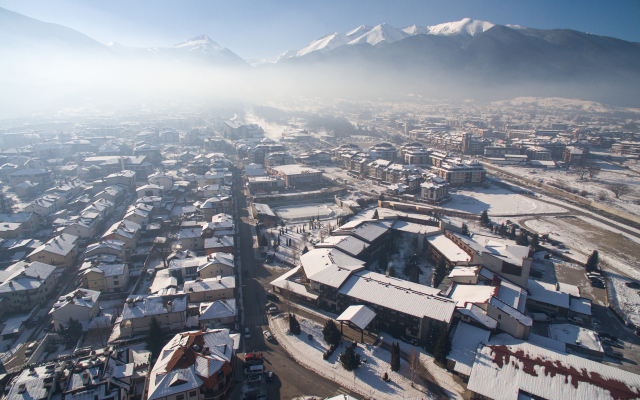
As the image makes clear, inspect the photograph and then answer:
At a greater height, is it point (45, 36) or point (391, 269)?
point (45, 36)

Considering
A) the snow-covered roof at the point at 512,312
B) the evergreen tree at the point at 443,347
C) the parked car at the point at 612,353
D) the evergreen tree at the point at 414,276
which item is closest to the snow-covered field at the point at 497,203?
the evergreen tree at the point at 414,276

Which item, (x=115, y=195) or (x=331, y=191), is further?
(x=331, y=191)

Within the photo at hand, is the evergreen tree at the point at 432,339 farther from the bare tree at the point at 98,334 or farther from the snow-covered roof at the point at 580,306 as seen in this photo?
the bare tree at the point at 98,334

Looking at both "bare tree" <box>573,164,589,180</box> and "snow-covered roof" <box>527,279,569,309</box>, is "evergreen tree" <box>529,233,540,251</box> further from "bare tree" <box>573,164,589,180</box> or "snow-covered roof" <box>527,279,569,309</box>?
"bare tree" <box>573,164,589,180</box>

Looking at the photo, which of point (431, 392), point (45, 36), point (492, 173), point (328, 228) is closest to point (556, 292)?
point (431, 392)

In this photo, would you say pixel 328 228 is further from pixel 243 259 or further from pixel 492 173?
pixel 492 173

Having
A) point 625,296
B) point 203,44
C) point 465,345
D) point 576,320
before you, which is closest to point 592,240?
point 625,296
